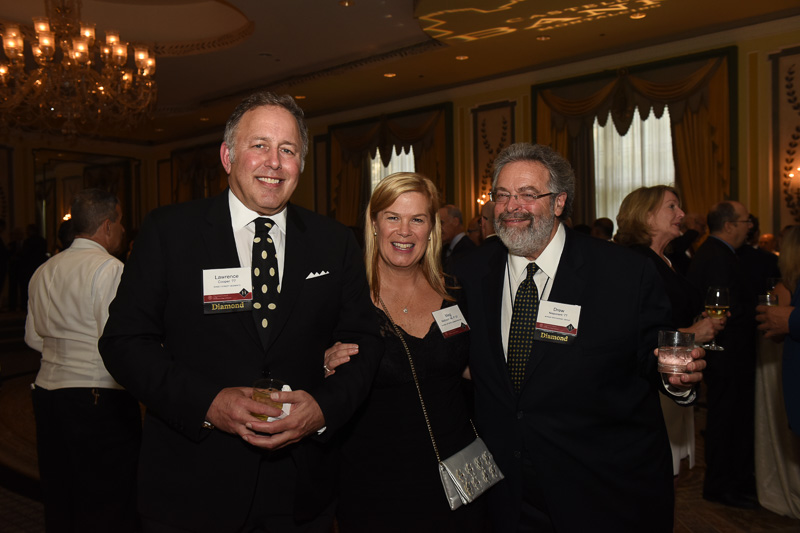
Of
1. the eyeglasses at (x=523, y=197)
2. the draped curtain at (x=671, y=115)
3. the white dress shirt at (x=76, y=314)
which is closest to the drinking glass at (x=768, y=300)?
the eyeglasses at (x=523, y=197)

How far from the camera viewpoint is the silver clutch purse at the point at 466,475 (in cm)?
201

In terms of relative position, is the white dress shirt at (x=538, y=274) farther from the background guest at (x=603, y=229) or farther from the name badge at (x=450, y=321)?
the background guest at (x=603, y=229)

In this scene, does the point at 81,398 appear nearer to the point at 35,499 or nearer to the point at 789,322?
the point at 35,499

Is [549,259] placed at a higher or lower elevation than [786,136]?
lower

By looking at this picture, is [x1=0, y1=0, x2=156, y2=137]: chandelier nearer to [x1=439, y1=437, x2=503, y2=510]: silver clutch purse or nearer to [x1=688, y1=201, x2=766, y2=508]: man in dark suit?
[x1=688, y1=201, x2=766, y2=508]: man in dark suit

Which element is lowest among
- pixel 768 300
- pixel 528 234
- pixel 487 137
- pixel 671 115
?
pixel 768 300

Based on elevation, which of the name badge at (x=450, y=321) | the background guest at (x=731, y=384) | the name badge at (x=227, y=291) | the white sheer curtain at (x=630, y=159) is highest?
the white sheer curtain at (x=630, y=159)

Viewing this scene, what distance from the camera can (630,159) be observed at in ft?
29.9

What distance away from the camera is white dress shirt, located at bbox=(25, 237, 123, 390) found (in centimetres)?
291

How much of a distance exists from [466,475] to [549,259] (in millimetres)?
756

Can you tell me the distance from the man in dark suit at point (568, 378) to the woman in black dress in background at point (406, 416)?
11cm

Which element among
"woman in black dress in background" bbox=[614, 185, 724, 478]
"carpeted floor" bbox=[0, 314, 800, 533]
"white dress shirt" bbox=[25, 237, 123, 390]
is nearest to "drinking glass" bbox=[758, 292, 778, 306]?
"woman in black dress in background" bbox=[614, 185, 724, 478]

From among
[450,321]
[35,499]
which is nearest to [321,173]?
[35,499]

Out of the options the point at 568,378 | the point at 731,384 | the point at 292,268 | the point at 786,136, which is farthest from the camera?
the point at 786,136
